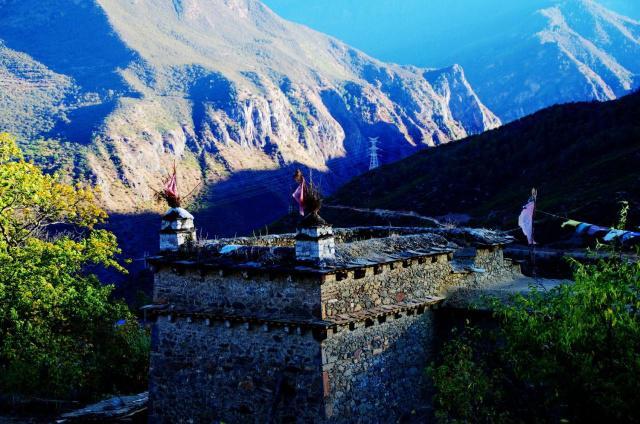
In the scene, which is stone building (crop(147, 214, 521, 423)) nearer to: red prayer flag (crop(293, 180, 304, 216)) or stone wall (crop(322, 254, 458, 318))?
stone wall (crop(322, 254, 458, 318))

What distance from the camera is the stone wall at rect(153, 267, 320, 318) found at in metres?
12.2

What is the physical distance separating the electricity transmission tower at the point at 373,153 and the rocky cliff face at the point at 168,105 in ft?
8.88

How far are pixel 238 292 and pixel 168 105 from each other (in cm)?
12302

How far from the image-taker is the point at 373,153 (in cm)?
16512

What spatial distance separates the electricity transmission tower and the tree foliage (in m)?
149

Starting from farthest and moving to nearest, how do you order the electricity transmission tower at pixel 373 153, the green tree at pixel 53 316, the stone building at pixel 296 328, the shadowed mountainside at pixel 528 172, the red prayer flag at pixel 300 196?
the electricity transmission tower at pixel 373 153 → the shadowed mountainside at pixel 528 172 → the green tree at pixel 53 316 → the red prayer flag at pixel 300 196 → the stone building at pixel 296 328

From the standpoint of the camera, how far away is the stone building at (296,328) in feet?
39.7

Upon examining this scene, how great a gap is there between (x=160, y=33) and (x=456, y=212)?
11657cm

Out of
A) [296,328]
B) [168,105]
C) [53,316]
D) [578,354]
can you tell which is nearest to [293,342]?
[296,328]

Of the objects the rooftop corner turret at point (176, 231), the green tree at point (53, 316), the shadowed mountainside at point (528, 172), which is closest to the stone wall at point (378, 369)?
the rooftop corner turret at point (176, 231)

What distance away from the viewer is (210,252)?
532 inches

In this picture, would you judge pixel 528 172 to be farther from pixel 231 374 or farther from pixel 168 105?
pixel 168 105

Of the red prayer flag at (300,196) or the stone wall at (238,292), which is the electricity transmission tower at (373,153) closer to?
the stone wall at (238,292)

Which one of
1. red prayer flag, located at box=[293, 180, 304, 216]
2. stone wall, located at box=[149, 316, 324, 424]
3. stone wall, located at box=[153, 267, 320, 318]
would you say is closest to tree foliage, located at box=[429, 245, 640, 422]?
stone wall, located at box=[149, 316, 324, 424]
